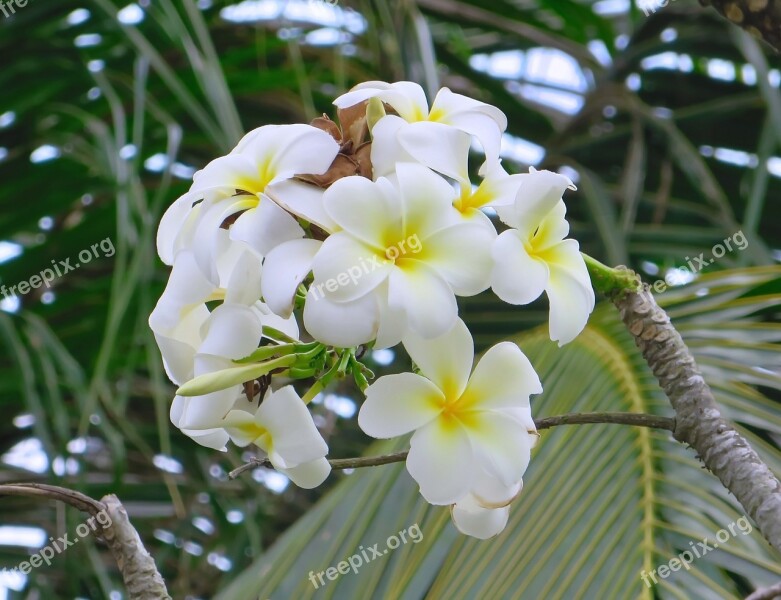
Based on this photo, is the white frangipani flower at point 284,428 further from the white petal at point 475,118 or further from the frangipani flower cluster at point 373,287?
the white petal at point 475,118

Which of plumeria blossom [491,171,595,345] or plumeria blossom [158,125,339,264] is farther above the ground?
plumeria blossom [158,125,339,264]

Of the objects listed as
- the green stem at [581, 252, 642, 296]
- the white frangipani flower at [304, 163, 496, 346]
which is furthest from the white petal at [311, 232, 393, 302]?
the green stem at [581, 252, 642, 296]

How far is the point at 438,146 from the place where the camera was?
355 mm

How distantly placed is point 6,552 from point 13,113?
0.51 m

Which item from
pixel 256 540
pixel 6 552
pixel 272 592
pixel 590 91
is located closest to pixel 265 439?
pixel 272 592

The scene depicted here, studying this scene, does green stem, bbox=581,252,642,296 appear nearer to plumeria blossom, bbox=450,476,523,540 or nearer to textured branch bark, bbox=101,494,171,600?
plumeria blossom, bbox=450,476,523,540

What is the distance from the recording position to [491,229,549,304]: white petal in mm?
Result: 329

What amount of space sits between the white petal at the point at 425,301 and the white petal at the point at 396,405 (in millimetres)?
29

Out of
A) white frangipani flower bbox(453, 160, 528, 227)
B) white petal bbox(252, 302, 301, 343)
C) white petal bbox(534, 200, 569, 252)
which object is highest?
white frangipani flower bbox(453, 160, 528, 227)

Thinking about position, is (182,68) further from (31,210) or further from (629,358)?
(629,358)

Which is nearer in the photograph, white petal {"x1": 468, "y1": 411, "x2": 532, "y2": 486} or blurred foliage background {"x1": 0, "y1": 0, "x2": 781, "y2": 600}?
white petal {"x1": 468, "y1": 411, "x2": 532, "y2": 486}

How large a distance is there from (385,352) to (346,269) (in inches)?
27.3

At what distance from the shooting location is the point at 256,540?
0.99 m

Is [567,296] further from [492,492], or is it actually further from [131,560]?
[131,560]
